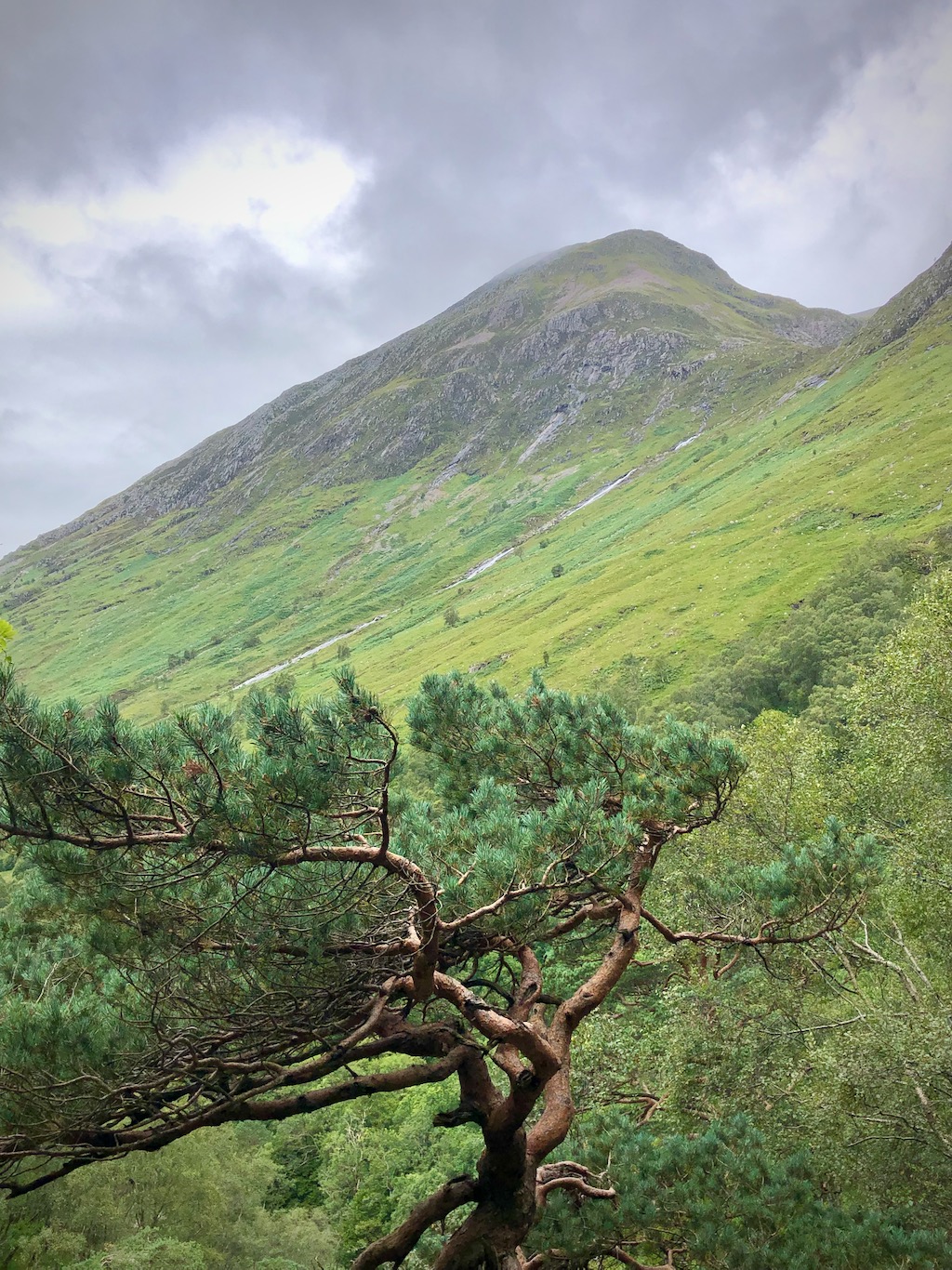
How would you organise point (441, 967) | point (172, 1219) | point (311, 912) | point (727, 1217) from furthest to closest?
point (172, 1219)
point (441, 967)
point (727, 1217)
point (311, 912)

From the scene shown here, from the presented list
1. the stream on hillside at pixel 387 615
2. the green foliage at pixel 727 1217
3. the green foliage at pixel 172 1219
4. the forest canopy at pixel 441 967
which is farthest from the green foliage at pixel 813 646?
the stream on hillside at pixel 387 615

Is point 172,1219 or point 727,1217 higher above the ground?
point 727,1217

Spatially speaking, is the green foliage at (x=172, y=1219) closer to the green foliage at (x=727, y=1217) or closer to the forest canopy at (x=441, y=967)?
the forest canopy at (x=441, y=967)

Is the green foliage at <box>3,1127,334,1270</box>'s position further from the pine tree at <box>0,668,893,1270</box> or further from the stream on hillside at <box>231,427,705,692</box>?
the stream on hillside at <box>231,427,705,692</box>

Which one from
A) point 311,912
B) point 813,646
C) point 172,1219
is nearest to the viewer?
point 311,912

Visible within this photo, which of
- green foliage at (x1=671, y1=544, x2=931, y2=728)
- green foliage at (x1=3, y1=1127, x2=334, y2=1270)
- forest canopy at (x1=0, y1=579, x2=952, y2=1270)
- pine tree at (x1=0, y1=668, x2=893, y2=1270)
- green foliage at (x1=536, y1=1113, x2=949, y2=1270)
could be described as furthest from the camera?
green foliage at (x1=671, y1=544, x2=931, y2=728)

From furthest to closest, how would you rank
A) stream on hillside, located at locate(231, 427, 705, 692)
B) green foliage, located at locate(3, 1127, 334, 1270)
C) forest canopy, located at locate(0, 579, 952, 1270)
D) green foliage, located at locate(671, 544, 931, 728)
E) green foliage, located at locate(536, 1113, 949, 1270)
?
stream on hillside, located at locate(231, 427, 705, 692), green foliage, located at locate(671, 544, 931, 728), green foliage, located at locate(3, 1127, 334, 1270), green foliage, located at locate(536, 1113, 949, 1270), forest canopy, located at locate(0, 579, 952, 1270)

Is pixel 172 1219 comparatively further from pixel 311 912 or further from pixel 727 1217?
pixel 311 912

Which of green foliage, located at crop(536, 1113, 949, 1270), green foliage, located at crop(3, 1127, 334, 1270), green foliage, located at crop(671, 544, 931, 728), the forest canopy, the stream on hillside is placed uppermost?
the stream on hillside

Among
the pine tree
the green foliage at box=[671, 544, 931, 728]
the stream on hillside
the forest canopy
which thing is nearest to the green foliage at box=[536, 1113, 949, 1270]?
the forest canopy

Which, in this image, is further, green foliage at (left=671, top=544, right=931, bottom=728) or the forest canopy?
green foliage at (left=671, top=544, right=931, bottom=728)

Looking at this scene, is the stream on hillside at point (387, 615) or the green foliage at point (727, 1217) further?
the stream on hillside at point (387, 615)

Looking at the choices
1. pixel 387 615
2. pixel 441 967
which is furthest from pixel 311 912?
pixel 387 615

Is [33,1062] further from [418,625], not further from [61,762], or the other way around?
[418,625]
